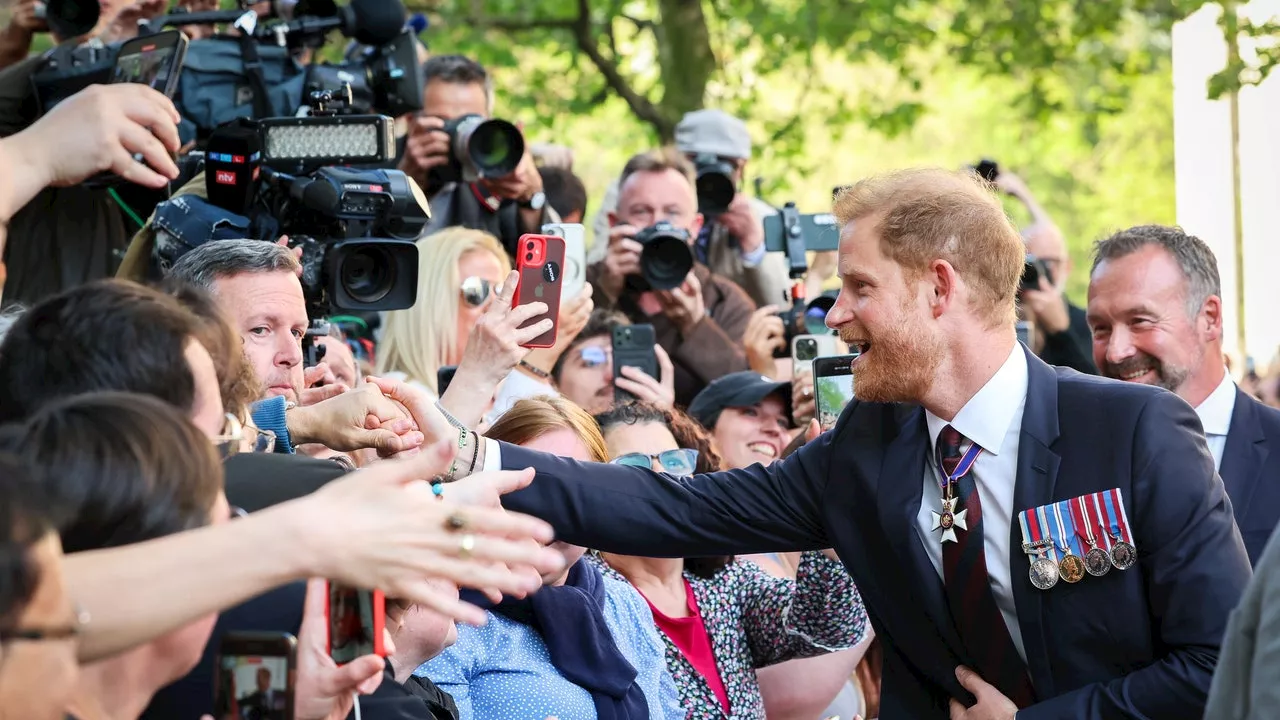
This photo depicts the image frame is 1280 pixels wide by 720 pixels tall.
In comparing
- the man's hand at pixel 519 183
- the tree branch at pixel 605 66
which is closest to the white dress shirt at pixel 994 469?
the man's hand at pixel 519 183

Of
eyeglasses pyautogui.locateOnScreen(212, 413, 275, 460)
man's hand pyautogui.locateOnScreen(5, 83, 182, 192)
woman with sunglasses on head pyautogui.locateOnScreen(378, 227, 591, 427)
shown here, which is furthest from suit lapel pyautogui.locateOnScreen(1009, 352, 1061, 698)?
woman with sunglasses on head pyautogui.locateOnScreen(378, 227, 591, 427)

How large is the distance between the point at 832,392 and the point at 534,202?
193 centimetres

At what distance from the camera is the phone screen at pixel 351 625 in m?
2.42

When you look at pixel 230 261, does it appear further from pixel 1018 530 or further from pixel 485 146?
pixel 485 146

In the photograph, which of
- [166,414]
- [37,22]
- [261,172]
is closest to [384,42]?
[261,172]

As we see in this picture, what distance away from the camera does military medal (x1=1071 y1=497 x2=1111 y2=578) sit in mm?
3258

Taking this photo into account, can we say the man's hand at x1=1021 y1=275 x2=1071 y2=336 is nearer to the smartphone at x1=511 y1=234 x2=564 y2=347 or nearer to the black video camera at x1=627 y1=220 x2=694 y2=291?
the black video camera at x1=627 y1=220 x2=694 y2=291

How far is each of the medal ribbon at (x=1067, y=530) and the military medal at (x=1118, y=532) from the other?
69 mm

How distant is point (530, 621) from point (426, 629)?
2.44ft

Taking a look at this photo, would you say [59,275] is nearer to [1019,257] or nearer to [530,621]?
[530,621]

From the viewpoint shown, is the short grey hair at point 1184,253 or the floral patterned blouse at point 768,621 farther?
the short grey hair at point 1184,253

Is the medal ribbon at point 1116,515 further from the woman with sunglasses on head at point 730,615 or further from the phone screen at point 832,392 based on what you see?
the phone screen at point 832,392

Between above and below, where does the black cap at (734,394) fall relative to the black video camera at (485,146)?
below

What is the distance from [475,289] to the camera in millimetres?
5438
